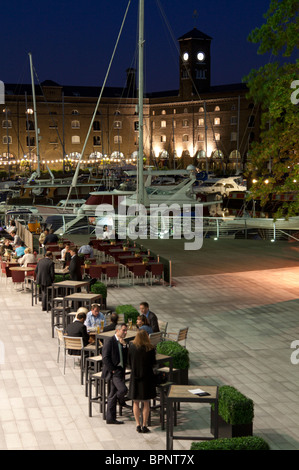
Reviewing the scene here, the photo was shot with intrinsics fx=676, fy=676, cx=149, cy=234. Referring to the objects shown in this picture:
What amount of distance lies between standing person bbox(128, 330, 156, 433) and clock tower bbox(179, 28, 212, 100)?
79380 millimetres

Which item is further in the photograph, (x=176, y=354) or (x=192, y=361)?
(x=192, y=361)

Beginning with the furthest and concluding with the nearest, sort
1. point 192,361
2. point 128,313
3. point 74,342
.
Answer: point 128,313 → point 192,361 → point 74,342

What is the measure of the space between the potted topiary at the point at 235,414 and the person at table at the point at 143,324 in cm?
284

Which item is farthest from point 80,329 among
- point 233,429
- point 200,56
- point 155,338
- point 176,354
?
point 200,56

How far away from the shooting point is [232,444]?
7723 mm

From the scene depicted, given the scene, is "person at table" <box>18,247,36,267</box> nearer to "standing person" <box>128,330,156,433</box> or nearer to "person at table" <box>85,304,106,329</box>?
"person at table" <box>85,304,106,329</box>

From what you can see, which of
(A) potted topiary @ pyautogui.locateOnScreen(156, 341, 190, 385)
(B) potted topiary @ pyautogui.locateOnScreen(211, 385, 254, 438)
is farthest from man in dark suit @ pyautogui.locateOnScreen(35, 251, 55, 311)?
(B) potted topiary @ pyautogui.locateOnScreen(211, 385, 254, 438)

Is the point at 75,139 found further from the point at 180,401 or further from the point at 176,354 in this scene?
the point at 180,401

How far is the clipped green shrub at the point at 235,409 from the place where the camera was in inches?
352

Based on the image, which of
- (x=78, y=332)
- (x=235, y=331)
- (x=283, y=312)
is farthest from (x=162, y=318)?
(x=78, y=332)

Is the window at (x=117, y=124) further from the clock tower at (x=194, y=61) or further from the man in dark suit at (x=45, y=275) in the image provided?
the man in dark suit at (x=45, y=275)

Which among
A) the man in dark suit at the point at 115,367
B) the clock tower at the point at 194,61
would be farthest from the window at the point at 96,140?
the man in dark suit at the point at 115,367

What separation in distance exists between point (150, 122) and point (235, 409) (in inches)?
3286
